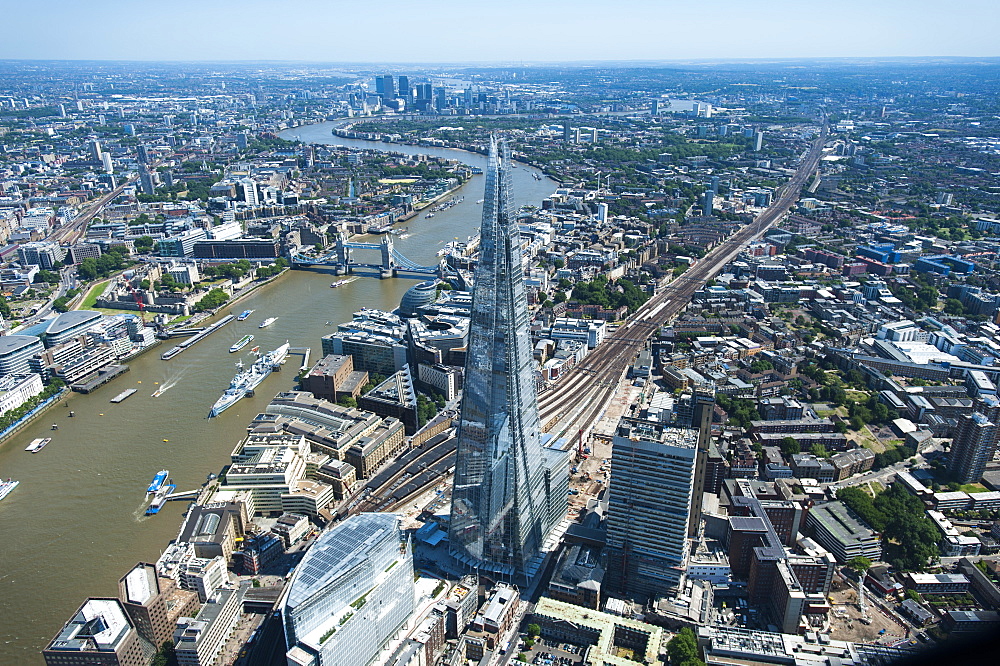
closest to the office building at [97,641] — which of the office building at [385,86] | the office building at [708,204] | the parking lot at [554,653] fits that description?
the parking lot at [554,653]

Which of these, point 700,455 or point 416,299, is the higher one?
point 700,455

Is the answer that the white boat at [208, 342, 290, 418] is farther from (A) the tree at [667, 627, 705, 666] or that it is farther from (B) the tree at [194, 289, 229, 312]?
(A) the tree at [667, 627, 705, 666]

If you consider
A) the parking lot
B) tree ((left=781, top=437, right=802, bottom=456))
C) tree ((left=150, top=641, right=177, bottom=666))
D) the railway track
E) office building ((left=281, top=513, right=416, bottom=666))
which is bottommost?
the parking lot

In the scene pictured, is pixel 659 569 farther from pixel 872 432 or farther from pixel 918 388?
pixel 918 388

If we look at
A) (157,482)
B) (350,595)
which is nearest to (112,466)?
(157,482)

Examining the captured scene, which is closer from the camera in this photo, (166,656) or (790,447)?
(166,656)

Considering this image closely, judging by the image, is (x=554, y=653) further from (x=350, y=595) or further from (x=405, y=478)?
(x=405, y=478)

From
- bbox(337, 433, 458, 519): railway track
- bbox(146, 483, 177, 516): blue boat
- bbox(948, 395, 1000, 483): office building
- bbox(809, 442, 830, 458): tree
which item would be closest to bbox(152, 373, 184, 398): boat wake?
bbox(146, 483, 177, 516): blue boat

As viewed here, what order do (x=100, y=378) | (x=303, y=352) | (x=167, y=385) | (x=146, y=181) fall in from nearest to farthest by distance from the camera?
(x=167, y=385) < (x=100, y=378) < (x=303, y=352) < (x=146, y=181)
